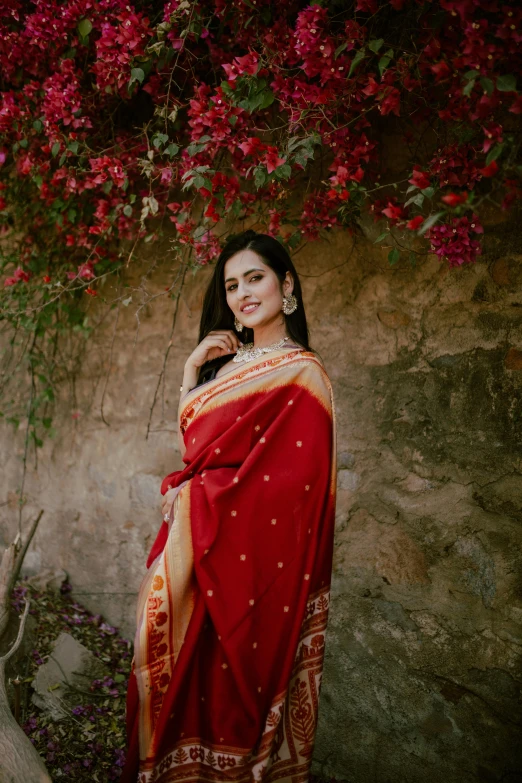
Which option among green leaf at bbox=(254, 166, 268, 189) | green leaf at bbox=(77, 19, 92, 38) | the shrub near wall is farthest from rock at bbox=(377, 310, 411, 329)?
green leaf at bbox=(77, 19, 92, 38)

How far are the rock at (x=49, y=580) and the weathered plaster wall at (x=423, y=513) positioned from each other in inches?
63.2

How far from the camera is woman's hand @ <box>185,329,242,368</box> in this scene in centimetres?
220

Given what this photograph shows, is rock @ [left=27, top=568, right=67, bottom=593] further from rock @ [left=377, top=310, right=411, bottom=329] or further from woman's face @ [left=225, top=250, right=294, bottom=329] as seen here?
rock @ [left=377, top=310, right=411, bottom=329]

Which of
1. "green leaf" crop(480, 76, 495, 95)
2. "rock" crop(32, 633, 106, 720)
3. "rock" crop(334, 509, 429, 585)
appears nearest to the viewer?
"green leaf" crop(480, 76, 495, 95)

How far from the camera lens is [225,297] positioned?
2.23 metres

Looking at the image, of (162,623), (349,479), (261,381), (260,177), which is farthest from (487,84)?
(162,623)

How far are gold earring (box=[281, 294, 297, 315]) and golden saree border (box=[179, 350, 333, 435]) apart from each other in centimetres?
19

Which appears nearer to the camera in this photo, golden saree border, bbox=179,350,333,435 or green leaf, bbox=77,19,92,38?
golden saree border, bbox=179,350,333,435

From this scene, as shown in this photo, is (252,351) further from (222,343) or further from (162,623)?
(162,623)

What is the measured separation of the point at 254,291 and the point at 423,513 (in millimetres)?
1098

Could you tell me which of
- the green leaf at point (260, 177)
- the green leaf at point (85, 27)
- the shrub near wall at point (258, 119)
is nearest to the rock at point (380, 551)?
the shrub near wall at point (258, 119)

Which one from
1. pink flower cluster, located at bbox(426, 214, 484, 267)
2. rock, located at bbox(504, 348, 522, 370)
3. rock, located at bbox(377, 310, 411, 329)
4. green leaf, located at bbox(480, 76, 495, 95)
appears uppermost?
green leaf, located at bbox(480, 76, 495, 95)

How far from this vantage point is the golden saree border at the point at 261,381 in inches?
74.4

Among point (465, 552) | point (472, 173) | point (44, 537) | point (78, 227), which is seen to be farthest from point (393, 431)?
point (44, 537)
